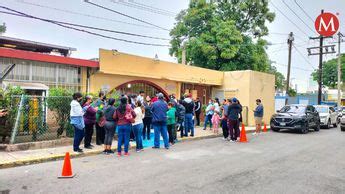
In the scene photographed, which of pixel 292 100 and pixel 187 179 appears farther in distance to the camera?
pixel 292 100

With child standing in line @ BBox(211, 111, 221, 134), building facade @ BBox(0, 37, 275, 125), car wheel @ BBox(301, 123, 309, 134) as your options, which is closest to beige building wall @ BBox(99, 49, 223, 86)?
building facade @ BBox(0, 37, 275, 125)

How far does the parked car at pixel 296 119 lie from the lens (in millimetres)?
15445

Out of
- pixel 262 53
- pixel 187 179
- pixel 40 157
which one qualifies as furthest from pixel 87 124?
pixel 262 53

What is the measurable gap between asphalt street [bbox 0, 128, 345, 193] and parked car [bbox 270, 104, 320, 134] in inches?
236

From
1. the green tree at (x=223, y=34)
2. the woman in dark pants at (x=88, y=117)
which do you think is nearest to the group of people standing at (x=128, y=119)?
the woman in dark pants at (x=88, y=117)

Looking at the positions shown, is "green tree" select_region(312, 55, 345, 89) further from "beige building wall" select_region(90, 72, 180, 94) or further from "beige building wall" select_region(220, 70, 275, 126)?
"beige building wall" select_region(90, 72, 180, 94)

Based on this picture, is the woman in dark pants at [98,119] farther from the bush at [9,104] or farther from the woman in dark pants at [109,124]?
the bush at [9,104]

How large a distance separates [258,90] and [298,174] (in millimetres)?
14490

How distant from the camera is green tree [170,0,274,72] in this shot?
24.3m

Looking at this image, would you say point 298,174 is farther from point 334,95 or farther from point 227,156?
point 334,95

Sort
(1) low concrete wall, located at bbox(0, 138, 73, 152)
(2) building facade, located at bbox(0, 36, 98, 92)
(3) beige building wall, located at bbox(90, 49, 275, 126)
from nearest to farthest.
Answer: (1) low concrete wall, located at bbox(0, 138, 73, 152) → (2) building facade, located at bbox(0, 36, 98, 92) → (3) beige building wall, located at bbox(90, 49, 275, 126)

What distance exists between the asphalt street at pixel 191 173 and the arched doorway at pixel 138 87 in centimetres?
622

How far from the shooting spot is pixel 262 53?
Result: 91.4ft

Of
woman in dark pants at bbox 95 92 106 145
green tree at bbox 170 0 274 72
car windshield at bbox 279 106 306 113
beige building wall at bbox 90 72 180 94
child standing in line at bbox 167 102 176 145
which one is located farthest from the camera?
green tree at bbox 170 0 274 72
